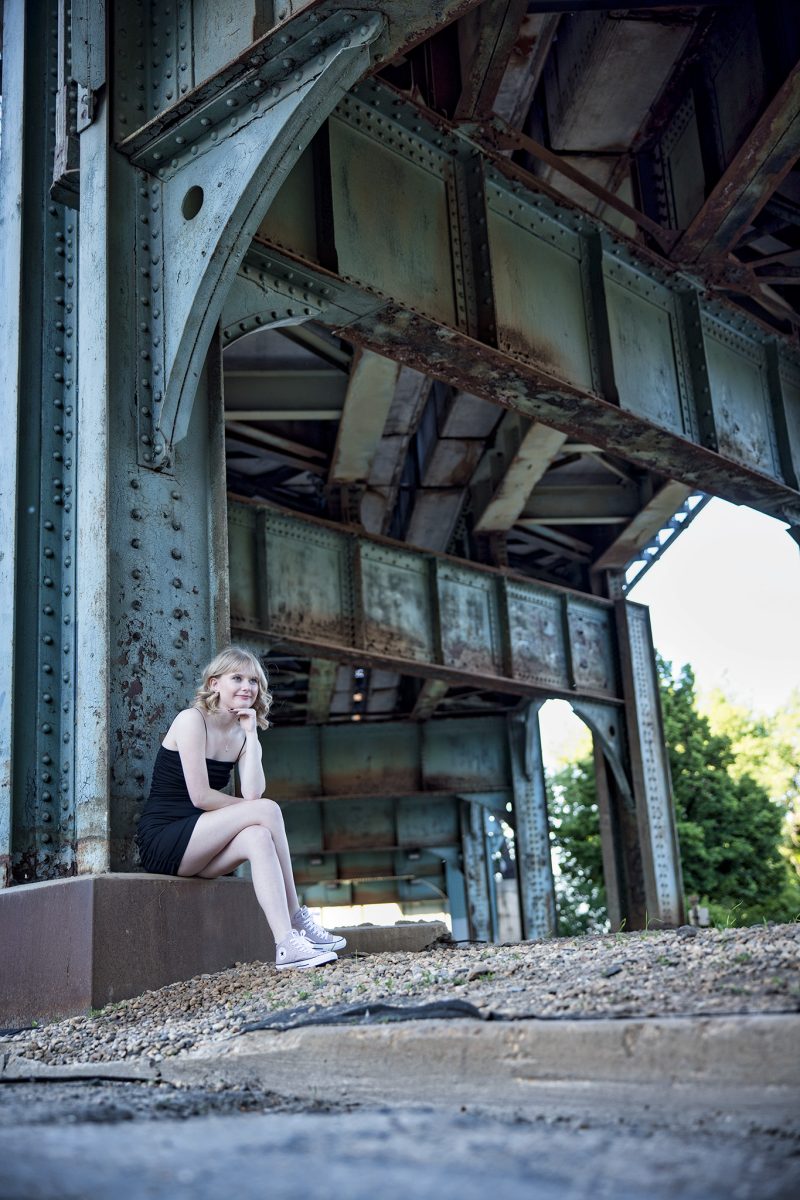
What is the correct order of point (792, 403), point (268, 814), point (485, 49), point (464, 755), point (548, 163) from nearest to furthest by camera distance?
point (268, 814)
point (485, 49)
point (548, 163)
point (792, 403)
point (464, 755)

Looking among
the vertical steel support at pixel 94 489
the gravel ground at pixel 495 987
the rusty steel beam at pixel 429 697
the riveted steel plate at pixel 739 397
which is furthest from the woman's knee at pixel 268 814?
the rusty steel beam at pixel 429 697

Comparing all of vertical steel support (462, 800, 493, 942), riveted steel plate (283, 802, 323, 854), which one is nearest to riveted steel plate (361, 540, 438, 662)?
riveted steel plate (283, 802, 323, 854)

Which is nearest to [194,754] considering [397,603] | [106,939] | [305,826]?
[106,939]

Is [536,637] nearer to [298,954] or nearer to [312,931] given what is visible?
[312,931]

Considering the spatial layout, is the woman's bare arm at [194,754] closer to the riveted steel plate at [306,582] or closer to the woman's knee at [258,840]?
the woman's knee at [258,840]

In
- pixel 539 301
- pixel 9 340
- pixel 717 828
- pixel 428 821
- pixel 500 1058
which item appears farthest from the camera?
pixel 717 828

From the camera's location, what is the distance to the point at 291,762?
1923 cm

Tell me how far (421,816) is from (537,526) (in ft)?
23.0

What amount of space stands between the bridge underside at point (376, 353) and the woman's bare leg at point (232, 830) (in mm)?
441

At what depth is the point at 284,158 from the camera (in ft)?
21.1

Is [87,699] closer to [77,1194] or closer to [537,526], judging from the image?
[77,1194]

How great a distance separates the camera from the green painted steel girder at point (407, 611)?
12.5 metres

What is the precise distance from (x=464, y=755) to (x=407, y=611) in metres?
6.61

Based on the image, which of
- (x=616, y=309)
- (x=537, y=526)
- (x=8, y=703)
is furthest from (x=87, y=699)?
(x=537, y=526)
